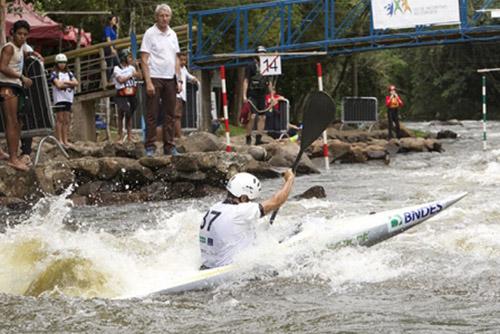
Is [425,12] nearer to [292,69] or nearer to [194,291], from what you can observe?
[292,69]

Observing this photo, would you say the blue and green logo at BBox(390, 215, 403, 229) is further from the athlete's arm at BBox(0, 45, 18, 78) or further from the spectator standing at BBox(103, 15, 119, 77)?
the spectator standing at BBox(103, 15, 119, 77)

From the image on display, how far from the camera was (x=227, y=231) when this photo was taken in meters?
7.45

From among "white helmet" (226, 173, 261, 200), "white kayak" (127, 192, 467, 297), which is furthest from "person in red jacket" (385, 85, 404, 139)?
"white helmet" (226, 173, 261, 200)

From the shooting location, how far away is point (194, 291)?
23.4 feet

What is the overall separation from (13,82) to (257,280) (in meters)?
4.78

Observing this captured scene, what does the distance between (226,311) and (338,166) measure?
1099 centimetres

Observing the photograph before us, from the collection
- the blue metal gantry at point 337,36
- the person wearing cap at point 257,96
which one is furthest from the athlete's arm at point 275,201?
the blue metal gantry at point 337,36

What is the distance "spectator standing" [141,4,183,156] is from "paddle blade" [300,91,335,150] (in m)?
2.39

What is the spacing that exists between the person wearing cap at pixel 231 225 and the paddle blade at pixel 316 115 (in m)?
2.43

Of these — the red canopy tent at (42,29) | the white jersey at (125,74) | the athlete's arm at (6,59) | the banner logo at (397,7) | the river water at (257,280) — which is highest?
the banner logo at (397,7)

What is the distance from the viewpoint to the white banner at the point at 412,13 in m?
26.4

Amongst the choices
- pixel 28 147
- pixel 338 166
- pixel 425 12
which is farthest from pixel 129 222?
pixel 425 12

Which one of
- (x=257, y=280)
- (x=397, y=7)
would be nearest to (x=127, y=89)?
(x=257, y=280)

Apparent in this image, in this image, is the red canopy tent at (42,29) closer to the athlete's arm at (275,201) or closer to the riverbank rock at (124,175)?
the riverbank rock at (124,175)
